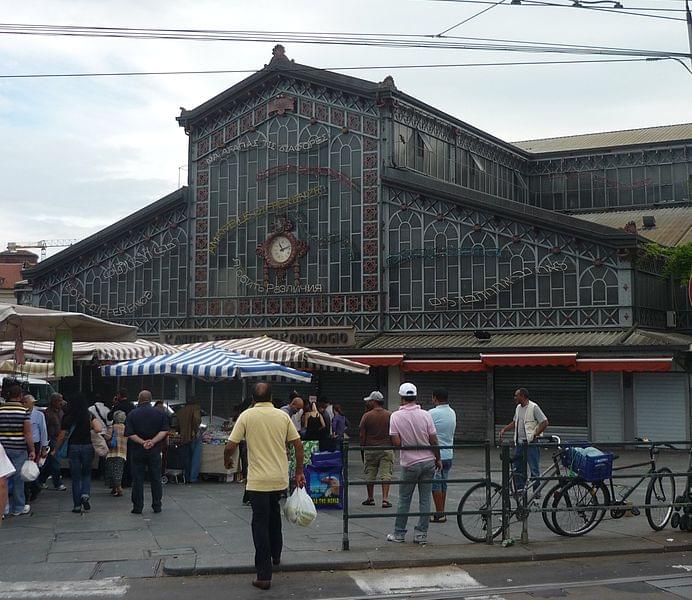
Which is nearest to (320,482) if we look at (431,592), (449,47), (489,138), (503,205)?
(431,592)

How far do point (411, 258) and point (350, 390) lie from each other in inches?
194

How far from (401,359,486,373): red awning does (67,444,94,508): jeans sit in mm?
15674

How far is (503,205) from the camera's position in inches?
1168

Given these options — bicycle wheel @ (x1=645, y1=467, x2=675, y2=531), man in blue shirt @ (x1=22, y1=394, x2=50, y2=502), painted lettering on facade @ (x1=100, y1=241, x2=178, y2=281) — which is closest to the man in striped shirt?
man in blue shirt @ (x1=22, y1=394, x2=50, y2=502)

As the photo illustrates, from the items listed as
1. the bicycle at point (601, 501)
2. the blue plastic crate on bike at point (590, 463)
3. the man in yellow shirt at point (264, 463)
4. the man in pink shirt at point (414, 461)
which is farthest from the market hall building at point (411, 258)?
the man in yellow shirt at point (264, 463)

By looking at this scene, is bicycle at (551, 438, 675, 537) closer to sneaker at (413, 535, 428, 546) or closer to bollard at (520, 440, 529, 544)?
bollard at (520, 440, 529, 544)

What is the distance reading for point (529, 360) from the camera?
27094mm

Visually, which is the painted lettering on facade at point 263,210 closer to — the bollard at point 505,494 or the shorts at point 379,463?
the shorts at point 379,463

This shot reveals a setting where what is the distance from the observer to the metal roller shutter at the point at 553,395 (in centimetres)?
2792

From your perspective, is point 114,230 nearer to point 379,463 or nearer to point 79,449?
point 79,449

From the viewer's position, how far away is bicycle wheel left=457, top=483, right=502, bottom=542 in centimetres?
1173

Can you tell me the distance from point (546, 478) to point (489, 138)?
27.9 m

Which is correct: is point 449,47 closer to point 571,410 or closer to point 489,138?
point 571,410

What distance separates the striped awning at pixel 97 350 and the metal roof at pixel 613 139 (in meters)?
24.4
